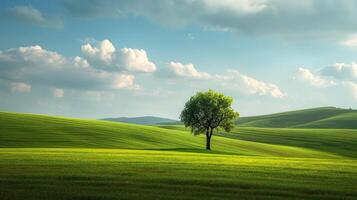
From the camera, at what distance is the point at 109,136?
236 feet

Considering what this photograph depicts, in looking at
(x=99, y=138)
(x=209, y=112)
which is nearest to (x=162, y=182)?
(x=209, y=112)

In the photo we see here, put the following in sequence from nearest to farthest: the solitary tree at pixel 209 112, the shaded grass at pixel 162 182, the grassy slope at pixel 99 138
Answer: the shaded grass at pixel 162 182 → the grassy slope at pixel 99 138 → the solitary tree at pixel 209 112

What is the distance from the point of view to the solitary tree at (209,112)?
67500 mm

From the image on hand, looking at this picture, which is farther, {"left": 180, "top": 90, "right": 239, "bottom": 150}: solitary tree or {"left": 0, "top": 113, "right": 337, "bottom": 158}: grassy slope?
{"left": 180, "top": 90, "right": 239, "bottom": 150}: solitary tree

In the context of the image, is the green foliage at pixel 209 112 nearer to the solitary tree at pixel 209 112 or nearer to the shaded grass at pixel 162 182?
the solitary tree at pixel 209 112

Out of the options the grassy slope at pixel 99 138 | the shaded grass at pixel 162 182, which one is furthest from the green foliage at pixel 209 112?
the shaded grass at pixel 162 182

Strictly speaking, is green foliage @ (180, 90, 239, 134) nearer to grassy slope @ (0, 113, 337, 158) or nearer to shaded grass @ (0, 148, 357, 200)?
grassy slope @ (0, 113, 337, 158)

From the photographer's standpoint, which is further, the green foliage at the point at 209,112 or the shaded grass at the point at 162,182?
the green foliage at the point at 209,112

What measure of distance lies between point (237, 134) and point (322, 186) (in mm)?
88585

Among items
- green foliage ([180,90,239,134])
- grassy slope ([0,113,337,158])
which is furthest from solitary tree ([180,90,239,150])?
grassy slope ([0,113,337,158])

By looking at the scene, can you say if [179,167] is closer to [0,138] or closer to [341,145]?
[0,138]

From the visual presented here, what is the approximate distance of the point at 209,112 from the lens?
67.4 m

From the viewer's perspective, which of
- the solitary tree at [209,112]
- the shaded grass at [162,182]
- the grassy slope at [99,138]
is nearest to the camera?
the shaded grass at [162,182]

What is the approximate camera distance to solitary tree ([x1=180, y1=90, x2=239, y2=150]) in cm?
6750
